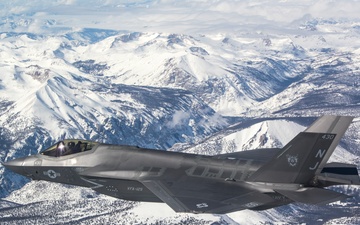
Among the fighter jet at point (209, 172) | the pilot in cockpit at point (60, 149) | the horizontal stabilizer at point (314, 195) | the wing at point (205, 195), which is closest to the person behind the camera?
the horizontal stabilizer at point (314, 195)

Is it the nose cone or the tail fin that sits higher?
the tail fin

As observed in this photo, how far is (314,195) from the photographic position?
46.0 metres

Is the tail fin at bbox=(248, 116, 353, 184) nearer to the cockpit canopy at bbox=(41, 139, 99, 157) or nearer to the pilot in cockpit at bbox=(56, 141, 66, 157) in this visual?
the cockpit canopy at bbox=(41, 139, 99, 157)

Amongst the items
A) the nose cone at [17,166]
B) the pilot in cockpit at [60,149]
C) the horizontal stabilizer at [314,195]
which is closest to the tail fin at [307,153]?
the horizontal stabilizer at [314,195]

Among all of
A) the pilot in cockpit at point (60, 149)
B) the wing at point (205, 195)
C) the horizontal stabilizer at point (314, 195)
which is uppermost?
the pilot in cockpit at point (60, 149)

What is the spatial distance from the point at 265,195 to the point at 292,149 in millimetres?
5575

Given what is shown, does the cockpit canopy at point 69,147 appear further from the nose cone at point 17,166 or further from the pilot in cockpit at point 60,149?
the nose cone at point 17,166

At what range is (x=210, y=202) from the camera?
46219 mm

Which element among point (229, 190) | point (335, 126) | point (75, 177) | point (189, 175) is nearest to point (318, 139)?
point (335, 126)

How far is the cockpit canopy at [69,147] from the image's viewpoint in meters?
58.2

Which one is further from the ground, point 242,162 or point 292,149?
point 292,149

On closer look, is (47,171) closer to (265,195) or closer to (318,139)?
(265,195)

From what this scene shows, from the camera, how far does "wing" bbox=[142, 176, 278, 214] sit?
148 feet

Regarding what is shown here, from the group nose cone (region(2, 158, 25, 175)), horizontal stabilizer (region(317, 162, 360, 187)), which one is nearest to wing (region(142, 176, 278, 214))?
horizontal stabilizer (region(317, 162, 360, 187))
